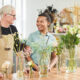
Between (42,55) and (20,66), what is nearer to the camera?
(20,66)

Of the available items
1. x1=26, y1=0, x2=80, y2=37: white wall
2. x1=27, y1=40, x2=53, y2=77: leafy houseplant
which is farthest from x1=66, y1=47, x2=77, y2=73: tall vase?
x1=26, y1=0, x2=80, y2=37: white wall

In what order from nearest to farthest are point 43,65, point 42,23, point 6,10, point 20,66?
point 20,66, point 43,65, point 42,23, point 6,10

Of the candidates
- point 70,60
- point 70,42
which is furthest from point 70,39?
point 70,60

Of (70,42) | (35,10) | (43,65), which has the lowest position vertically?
(43,65)

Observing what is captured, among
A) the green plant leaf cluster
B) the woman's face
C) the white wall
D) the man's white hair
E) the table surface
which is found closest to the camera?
the table surface

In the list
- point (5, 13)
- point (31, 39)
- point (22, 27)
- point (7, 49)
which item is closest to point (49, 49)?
point (7, 49)

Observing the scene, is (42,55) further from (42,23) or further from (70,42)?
(42,23)

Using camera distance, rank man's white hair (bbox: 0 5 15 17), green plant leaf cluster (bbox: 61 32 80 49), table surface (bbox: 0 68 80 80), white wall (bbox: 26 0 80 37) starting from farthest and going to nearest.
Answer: white wall (bbox: 26 0 80 37) < man's white hair (bbox: 0 5 15 17) < green plant leaf cluster (bbox: 61 32 80 49) < table surface (bbox: 0 68 80 80)

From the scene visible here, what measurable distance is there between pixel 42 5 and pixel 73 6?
0.85 meters

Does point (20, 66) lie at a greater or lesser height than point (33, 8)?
lesser

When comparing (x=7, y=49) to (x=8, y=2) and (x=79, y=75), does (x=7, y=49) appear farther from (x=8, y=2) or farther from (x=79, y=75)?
(x=8, y=2)

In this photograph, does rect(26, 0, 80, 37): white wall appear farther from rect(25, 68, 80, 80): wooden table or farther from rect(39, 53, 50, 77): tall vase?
rect(39, 53, 50, 77): tall vase

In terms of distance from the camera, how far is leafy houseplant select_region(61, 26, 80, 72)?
8.30 ft

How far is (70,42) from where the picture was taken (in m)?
2.54
